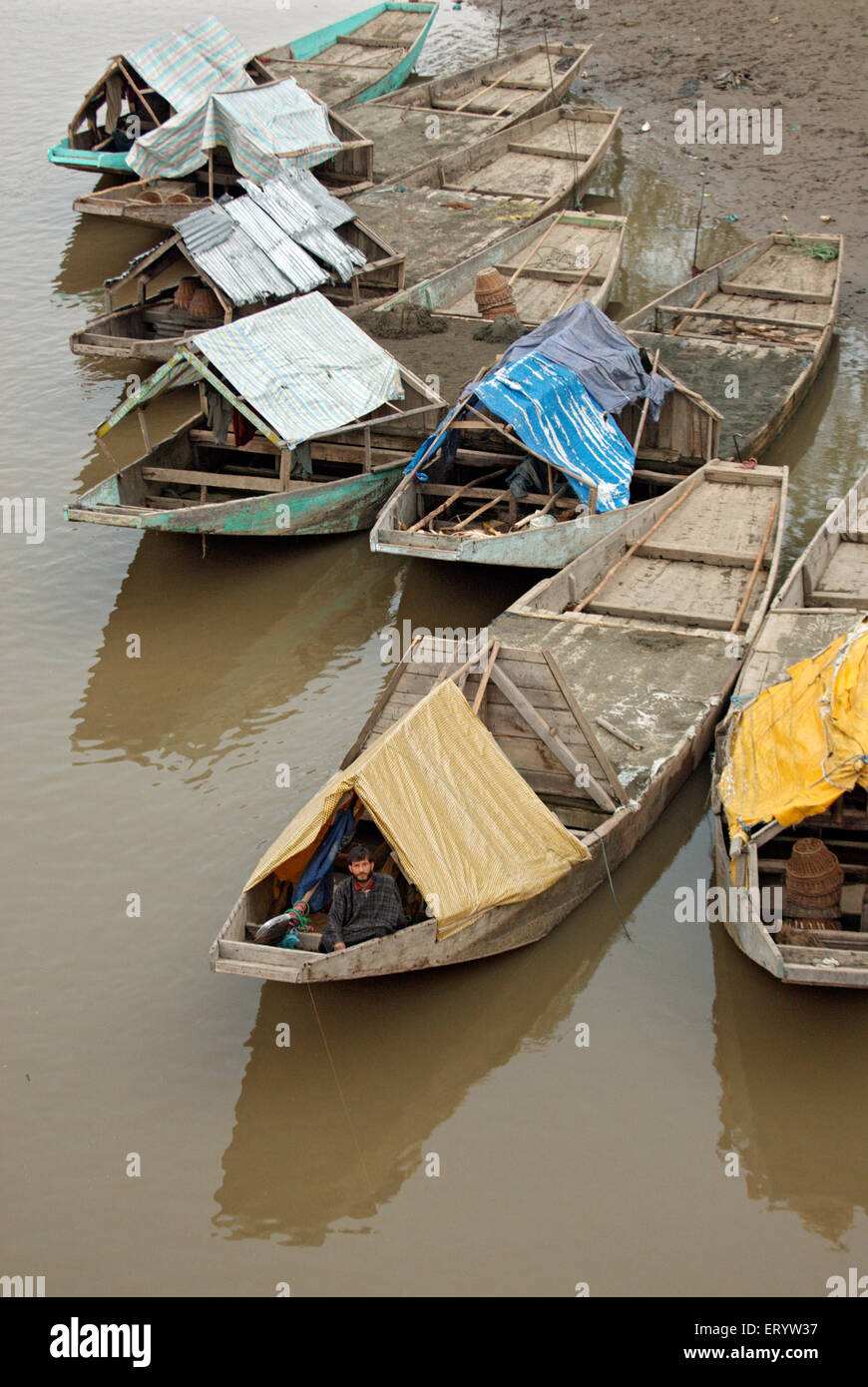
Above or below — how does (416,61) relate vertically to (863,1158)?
above

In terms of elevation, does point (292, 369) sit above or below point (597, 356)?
below

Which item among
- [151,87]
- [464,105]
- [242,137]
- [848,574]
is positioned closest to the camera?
[848,574]

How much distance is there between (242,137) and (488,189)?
4.37 meters

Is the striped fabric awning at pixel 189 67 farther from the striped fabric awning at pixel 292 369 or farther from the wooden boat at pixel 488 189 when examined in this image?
the striped fabric awning at pixel 292 369

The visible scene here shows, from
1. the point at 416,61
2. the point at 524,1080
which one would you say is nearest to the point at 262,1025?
the point at 524,1080

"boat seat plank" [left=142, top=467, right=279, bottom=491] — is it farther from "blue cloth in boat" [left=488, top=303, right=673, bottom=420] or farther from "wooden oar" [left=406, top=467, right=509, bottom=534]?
"blue cloth in boat" [left=488, top=303, right=673, bottom=420]

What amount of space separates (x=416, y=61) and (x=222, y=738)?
21516mm

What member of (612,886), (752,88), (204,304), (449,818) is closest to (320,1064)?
(449,818)

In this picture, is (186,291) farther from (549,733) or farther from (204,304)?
(549,733)

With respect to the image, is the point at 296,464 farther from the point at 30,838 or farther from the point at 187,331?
the point at 30,838

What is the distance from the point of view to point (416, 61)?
28406 mm

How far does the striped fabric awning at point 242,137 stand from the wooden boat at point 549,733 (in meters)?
8.78

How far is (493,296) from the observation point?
53.4 feet
